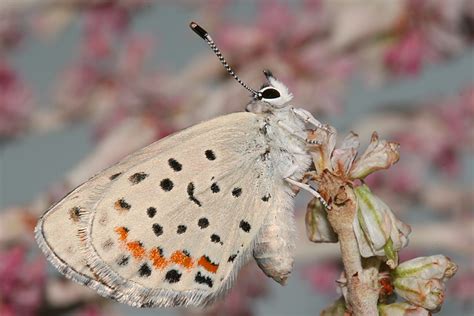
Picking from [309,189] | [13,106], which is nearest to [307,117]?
[309,189]

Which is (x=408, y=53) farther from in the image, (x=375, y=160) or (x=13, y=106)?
(x=375, y=160)

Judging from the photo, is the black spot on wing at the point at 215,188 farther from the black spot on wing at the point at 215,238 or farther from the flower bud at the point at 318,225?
the flower bud at the point at 318,225

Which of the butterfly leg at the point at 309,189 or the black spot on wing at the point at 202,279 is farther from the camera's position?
the black spot on wing at the point at 202,279

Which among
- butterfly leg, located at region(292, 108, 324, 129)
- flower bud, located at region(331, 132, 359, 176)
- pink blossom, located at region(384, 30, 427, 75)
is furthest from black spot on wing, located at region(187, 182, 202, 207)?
pink blossom, located at region(384, 30, 427, 75)

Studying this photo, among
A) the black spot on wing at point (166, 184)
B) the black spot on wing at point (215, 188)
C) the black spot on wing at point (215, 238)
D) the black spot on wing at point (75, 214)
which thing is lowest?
the black spot on wing at point (75, 214)

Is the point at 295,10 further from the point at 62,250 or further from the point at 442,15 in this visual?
the point at 62,250

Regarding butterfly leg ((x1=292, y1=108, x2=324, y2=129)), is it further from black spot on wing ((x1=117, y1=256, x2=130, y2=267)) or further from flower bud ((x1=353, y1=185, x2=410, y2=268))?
black spot on wing ((x1=117, y1=256, x2=130, y2=267))

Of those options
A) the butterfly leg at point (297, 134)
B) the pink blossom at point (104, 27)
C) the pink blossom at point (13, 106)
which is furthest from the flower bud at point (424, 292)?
the pink blossom at point (104, 27)

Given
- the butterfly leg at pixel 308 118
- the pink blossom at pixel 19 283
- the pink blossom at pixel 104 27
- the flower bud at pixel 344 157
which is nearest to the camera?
the flower bud at pixel 344 157

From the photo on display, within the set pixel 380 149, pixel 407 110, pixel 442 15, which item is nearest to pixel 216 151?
pixel 380 149
